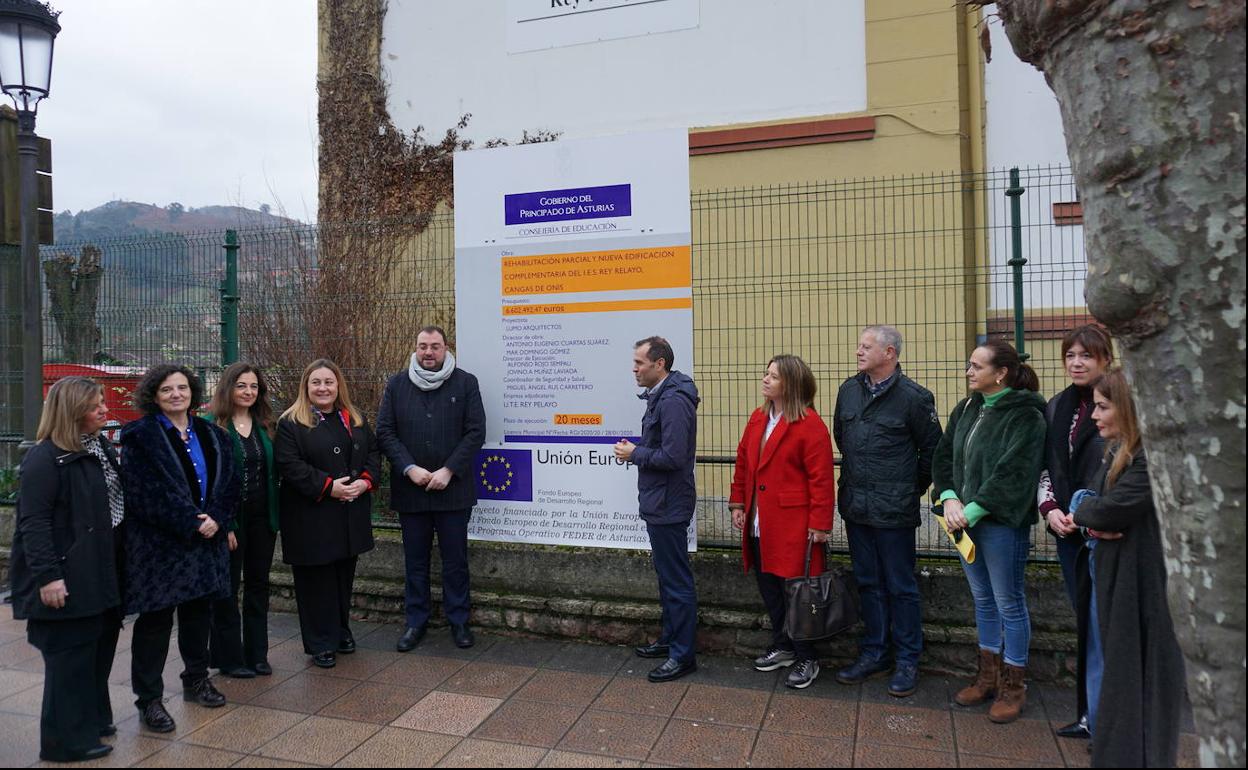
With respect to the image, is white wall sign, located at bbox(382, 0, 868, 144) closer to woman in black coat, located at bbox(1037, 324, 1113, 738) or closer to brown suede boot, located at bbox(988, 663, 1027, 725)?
woman in black coat, located at bbox(1037, 324, 1113, 738)

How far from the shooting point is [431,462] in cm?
542

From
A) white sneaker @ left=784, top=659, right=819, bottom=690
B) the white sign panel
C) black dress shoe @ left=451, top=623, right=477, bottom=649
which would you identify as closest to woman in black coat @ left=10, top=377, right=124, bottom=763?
black dress shoe @ left=451, top=623, right=477, bottom=649

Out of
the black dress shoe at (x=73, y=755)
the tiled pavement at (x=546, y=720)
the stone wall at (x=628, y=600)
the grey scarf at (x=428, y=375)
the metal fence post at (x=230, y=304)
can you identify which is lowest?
the tiled pavement at (x=546, y=720)

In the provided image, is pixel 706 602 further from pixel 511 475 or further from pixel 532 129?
pixel 532 129

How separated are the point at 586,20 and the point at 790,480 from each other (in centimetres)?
674

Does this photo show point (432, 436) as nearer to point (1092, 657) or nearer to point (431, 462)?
point (431, 462)

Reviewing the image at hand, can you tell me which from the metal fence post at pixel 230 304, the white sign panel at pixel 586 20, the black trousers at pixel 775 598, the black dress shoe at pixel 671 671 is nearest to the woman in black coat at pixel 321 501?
the metal fence post at pixel 230 304

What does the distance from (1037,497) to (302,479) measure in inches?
155

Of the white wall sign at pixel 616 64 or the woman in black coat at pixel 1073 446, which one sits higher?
the white wall sign at pixel 616 64

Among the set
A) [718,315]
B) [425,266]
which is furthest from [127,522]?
[718,315]

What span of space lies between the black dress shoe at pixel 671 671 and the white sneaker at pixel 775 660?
381mm

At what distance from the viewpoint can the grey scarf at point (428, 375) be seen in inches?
214

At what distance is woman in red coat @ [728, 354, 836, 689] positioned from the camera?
15.1ft

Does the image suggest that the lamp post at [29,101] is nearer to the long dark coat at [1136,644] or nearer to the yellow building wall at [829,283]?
the yellow building wall at [829,283]
